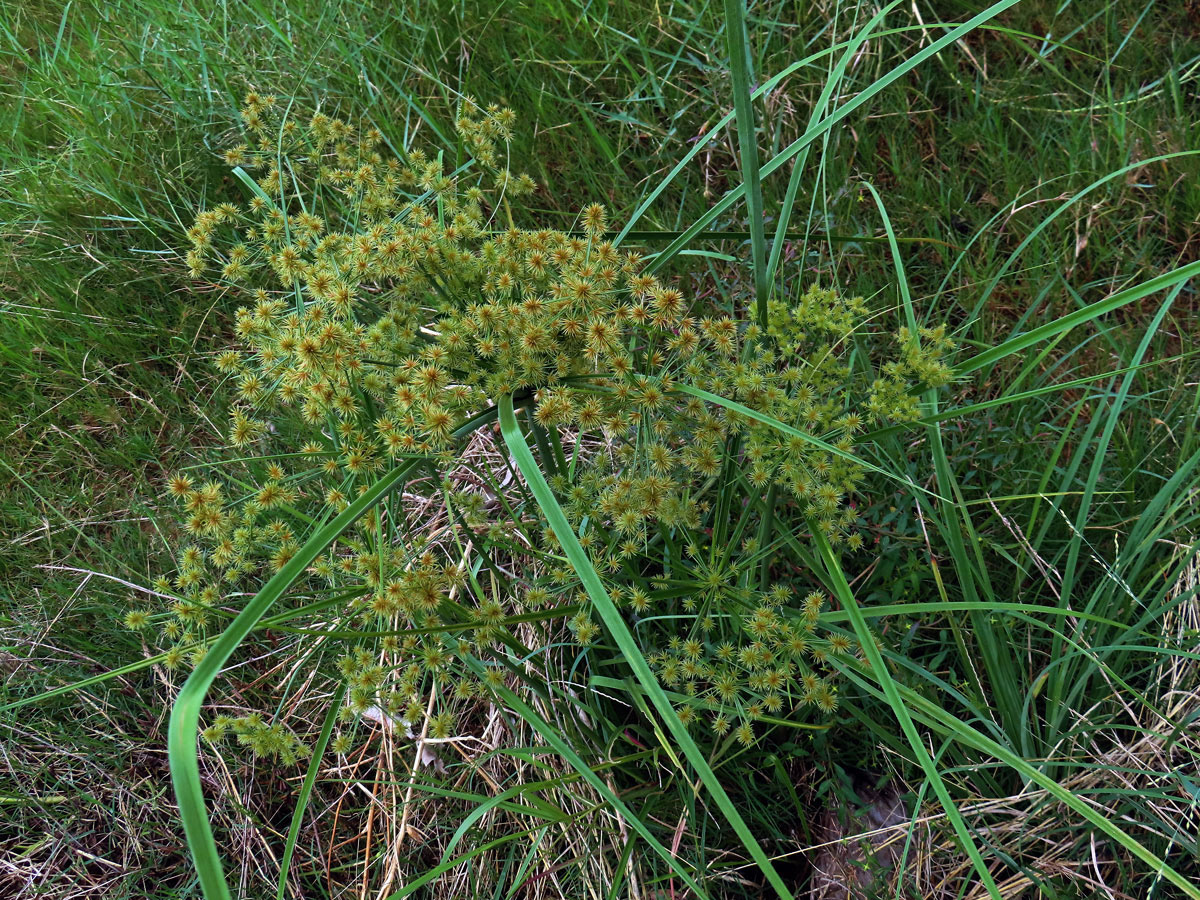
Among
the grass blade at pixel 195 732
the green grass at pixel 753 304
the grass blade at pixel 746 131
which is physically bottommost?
the green grass at pixel 753 304

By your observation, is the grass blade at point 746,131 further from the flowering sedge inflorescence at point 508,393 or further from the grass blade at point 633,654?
the grass blade at point 633,654

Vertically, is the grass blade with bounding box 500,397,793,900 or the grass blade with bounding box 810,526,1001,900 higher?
the grass blade with bounding box 500,397,793,900

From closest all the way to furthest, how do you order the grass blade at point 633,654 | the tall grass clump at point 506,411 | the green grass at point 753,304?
the grass blade at point 633,654 < the tall grass clump at point 506,411 < the green grass at point 753,304

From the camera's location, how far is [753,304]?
149 centimetres

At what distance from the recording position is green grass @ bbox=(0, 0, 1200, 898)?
1.56m

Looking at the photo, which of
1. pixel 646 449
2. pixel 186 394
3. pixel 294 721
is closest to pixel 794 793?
pixel 646 449

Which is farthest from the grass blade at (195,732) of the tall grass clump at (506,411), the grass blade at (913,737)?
the grass blade at (913,737)

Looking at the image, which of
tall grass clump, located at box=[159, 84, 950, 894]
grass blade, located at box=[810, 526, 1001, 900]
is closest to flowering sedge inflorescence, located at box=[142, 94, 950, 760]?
tall grass clump, located at box=[159, 84, 950, 894]

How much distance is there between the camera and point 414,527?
2.21m

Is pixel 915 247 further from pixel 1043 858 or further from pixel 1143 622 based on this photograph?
pixel 1043 858

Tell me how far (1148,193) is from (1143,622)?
1254 mm

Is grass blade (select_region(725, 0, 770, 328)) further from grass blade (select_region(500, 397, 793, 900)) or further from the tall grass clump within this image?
grass blade (select_region(500, 397, 793, 900))

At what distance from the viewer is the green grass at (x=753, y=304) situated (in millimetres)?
1564

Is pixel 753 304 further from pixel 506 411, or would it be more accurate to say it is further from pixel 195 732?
pixel 195 732
